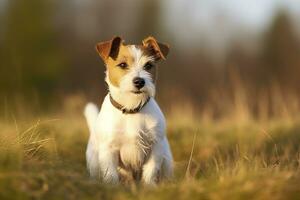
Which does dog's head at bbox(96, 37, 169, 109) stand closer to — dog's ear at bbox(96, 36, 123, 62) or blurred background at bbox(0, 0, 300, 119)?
dog's ear at bbox(96, 36, 123, 62)

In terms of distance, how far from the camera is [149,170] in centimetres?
616

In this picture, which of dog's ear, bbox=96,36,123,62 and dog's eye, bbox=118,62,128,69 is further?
dog's ear, bbox=96,36,123,62

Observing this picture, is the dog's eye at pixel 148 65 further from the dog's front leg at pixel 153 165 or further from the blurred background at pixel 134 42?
the blurred background at pixel 134 42

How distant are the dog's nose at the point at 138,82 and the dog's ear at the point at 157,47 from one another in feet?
2.04

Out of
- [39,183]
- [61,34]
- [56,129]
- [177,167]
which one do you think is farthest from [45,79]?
[39,183]

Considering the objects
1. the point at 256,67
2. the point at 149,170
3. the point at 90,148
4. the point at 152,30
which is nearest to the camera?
the point at 149,170

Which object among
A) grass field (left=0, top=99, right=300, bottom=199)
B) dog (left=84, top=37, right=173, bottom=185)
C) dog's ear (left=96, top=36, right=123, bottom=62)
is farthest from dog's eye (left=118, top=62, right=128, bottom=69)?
grass field (left=0, top=99, right=300, bottom=199)

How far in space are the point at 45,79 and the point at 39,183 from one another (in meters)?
23.1

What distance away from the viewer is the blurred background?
87.8ft

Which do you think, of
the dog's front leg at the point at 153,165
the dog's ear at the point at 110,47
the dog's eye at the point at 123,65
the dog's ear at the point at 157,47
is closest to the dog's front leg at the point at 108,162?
the dog's front leg at the point at 153,165

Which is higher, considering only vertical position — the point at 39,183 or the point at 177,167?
the point at 39,183

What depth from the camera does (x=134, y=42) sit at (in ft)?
110

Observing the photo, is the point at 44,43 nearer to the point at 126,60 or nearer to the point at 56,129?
the point at 56,129

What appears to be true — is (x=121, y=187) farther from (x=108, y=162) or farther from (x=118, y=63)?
(x=118, y=63)
